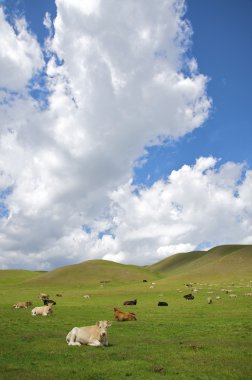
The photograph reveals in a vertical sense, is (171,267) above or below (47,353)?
above

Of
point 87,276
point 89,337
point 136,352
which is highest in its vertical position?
point 87,276

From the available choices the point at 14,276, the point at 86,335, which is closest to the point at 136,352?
the point at 86,335

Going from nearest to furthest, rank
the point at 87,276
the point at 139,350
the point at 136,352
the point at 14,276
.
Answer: the point at 136,352 < the point at 139,350 < the point at 87,276 < the point at 14,276

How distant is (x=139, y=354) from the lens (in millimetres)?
17641

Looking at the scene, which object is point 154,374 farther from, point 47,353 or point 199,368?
point 47,353

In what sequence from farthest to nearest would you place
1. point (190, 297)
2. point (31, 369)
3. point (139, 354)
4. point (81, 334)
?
point (190, 297) → point (81, 334) → point (139, 354) → point (31, 369)

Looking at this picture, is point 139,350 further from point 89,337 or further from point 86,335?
point 86,335

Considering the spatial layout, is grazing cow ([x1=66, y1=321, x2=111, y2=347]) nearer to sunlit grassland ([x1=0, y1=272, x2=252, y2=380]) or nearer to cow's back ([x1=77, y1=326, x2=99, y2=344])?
cow's back ([x1=77, y1=326, x2=99, y2=344])

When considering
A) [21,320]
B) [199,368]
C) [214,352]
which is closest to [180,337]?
[214,352]

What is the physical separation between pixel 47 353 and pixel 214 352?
7.56 meters

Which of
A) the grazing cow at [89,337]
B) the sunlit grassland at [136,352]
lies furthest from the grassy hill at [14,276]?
the grazing cow at [89,337]

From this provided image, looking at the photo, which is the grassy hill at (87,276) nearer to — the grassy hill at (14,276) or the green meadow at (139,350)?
the grassy hill at (14,276)

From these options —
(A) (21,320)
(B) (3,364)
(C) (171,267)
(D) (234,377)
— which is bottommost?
(D) (234,377)

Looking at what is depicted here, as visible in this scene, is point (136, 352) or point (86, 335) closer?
point (136, 352)
